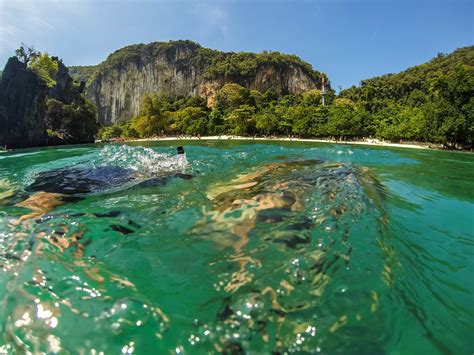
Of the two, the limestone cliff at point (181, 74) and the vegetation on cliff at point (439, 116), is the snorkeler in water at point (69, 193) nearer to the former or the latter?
the vegetation on cliff at point (439, 116)

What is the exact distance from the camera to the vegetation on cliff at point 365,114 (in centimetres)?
3092

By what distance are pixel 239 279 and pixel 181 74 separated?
4901 inches

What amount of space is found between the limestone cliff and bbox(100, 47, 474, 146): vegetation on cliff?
492 inches

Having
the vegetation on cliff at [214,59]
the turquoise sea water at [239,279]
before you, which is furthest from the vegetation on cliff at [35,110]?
the turquoise sea water at [239,279]

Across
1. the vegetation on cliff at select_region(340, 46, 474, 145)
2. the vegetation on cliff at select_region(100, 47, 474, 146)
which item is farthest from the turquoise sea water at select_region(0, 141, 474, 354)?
the vegetation on cliff at select_region(100, 47, 474, 146)

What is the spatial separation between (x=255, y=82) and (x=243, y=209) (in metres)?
108

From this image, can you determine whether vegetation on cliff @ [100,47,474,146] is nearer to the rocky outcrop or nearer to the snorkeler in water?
the rocky outcrop

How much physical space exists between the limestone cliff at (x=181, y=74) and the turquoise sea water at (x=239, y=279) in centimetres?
10248

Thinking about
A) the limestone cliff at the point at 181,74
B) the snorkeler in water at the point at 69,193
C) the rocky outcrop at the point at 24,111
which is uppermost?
the limestone cliff at the point at 181,74

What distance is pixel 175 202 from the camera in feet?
17.9

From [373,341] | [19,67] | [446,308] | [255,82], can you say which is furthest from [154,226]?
[255,82]

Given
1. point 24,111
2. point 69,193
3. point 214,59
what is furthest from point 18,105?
point 214,59

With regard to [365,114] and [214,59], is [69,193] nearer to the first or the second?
[365,114]

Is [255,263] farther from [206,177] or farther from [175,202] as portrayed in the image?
[206,177]
